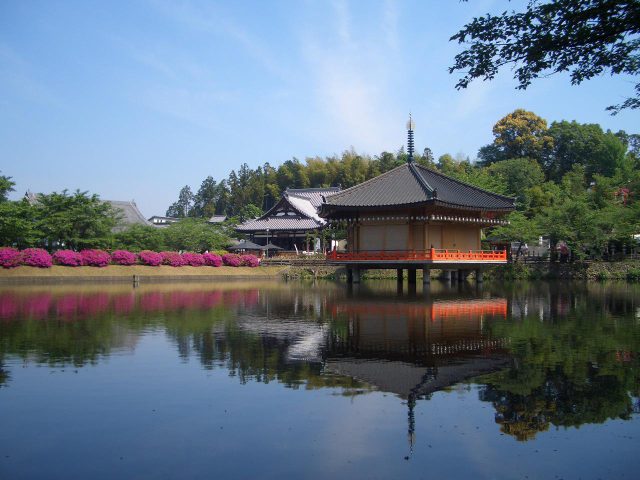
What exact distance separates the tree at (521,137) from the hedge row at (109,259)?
4712 centimetres

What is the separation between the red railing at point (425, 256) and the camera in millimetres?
35375

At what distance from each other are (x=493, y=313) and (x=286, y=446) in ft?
50.8

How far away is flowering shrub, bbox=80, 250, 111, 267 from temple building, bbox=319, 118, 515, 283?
728 inches

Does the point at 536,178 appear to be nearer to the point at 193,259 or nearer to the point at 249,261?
the point at 249,261

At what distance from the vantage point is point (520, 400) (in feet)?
28.0

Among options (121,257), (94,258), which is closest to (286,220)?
(121,257)

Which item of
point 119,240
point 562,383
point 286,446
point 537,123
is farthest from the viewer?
point 537,123

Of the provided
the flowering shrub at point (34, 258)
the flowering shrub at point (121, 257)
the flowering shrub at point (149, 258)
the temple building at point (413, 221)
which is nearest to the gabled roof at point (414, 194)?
the temple building at point (413, 221)

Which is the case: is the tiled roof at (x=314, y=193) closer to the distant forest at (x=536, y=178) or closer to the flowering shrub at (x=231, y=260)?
the distant forest at (x=536, y=178)

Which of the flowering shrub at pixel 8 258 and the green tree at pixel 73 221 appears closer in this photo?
the flowering shrub at pixel 8 258

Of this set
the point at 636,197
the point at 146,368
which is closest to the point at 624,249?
the point at 636,197

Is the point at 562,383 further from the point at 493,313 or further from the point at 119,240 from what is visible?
the point at 119,240

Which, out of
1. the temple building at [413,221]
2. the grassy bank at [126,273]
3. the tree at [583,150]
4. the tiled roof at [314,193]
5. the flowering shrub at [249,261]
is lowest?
the grassy bank at [126,273]

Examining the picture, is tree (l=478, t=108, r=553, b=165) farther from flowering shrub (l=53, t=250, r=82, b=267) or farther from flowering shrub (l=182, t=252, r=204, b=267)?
flowering shrub (l=53, t=250, r=82, b=267)
